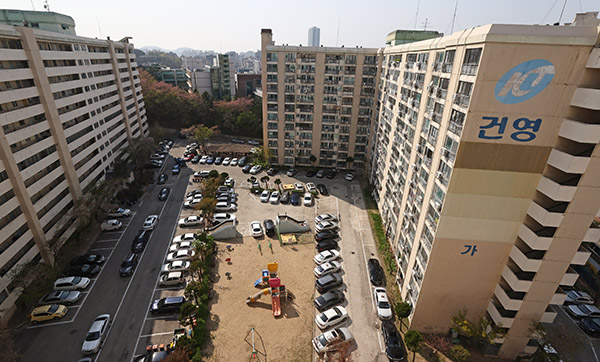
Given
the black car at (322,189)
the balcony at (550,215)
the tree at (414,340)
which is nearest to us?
the balcony at (550,215)

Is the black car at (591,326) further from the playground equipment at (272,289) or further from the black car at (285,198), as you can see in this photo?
the black car at (285,198)

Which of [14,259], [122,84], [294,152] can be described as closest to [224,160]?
[294,152]

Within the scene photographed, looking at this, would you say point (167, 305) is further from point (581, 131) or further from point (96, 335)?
point (581, 131)

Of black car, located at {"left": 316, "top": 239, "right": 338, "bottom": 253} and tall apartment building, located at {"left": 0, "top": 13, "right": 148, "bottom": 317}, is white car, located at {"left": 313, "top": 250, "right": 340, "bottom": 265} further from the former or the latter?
tall apartment building, located at {"left": 0, "top": 13, "right": 148, "bottom": 317}

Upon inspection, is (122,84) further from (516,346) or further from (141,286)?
(516,346)

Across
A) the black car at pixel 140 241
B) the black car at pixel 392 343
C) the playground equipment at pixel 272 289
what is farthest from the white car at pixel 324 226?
the black car at pixel 140 241

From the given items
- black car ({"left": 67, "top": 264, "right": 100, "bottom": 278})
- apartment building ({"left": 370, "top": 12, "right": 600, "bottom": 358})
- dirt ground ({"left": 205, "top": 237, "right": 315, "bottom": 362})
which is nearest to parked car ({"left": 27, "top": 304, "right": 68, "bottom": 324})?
black car ({"left": 67, "top": 264, "right": 100, "bottom": 278})

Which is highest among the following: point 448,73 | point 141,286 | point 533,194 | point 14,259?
point 448,73
